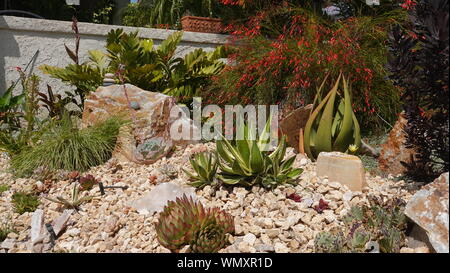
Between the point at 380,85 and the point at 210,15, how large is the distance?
4261 millimetres

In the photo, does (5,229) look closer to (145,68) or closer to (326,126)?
(145,68)

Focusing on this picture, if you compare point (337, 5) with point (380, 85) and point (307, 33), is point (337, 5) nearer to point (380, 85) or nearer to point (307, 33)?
point (307, 33)

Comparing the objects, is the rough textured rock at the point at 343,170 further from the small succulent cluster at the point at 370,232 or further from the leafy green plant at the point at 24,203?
the leafy green plant at the point at 24,203

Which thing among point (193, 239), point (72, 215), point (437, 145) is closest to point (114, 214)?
point (72, 215)

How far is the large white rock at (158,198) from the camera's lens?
3.78m

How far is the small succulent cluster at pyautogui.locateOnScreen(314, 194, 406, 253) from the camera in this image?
3.01 meters

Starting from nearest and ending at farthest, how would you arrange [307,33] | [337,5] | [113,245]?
[113,245] < [307,33] < [337,5]

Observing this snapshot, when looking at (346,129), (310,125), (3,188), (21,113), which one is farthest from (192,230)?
(21,113)

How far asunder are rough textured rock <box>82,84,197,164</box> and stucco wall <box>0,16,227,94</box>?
162 cm

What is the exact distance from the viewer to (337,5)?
29.7 feet

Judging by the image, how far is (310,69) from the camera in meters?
5.88

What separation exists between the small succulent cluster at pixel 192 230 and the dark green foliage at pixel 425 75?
1.70 meters

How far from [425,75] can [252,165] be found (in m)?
1.47

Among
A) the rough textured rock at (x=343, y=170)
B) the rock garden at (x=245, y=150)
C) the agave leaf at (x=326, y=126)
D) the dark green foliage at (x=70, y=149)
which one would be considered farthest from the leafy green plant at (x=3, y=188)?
the agave leaf at (x=326, y=126)
